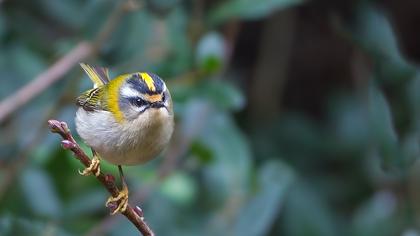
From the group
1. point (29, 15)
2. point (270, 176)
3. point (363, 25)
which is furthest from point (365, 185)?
point (29, 15)

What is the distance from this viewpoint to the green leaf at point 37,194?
4863mm

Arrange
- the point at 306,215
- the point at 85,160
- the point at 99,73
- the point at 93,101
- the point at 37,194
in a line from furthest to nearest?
the point at 306,215, the point at 37,194, the point at 99,73, the point at 93,101, the point at 85,160

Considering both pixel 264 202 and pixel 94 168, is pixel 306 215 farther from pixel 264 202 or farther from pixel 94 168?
pixel 94 168

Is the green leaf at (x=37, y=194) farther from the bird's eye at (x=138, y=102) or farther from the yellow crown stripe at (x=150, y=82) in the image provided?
the yellow crown stripe at (x=150, y=82)

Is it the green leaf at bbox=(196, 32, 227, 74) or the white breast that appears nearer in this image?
the white breast

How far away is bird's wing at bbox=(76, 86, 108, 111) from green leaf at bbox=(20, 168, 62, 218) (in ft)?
4.47

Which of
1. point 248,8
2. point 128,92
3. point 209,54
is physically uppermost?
point 248,8

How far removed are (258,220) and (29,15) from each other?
2161 mm

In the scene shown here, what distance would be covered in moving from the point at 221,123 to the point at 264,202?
1.80 ft

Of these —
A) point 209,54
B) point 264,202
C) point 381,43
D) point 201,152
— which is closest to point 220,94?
point 209,54

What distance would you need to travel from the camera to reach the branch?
2521mm

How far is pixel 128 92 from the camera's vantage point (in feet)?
10.8

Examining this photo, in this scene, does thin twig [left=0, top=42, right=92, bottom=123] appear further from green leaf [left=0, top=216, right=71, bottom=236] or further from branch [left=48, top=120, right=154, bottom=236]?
branch [left=48, top=120, right=154, bottom=236]

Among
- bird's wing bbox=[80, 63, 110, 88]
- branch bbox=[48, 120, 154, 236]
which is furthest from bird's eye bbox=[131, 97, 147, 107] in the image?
bird's wing bbox=[80, 63, 110, 88]
